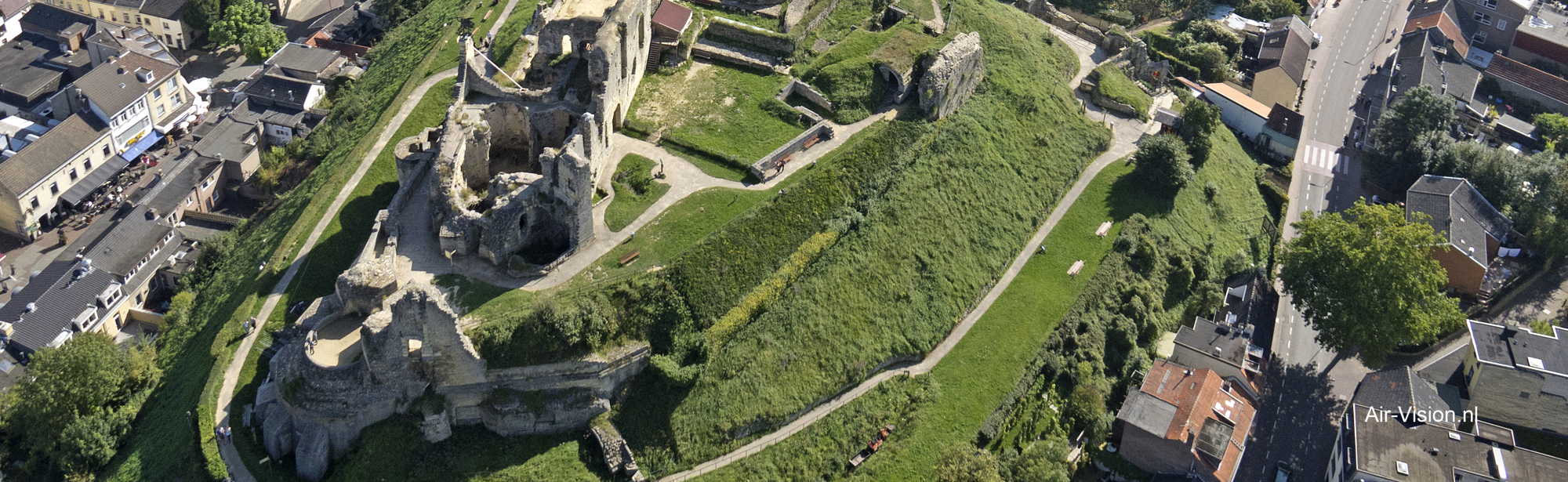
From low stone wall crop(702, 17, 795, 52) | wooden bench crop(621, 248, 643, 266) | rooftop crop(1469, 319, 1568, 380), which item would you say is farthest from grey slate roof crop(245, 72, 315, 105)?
rooftop crop(1469, 319, 1568, 380)

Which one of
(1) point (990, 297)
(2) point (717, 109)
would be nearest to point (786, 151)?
(2) point (717, 109)

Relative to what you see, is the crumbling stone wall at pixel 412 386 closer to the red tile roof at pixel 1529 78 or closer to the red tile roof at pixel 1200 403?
the red tile roof at pixel 1200 403

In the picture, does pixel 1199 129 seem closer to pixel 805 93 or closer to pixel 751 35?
pixel 805 93

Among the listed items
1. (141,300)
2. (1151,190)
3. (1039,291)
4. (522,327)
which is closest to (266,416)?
(522,327)

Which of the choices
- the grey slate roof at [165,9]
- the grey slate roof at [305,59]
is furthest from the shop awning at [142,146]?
the grey slate roof at [165,9]

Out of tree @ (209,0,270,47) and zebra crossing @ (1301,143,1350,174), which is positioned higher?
tree @ (209,0,270,47)

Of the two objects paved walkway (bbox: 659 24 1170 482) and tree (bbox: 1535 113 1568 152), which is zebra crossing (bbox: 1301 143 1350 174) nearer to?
paved walkway (bbox: 659 24 1170 482)
